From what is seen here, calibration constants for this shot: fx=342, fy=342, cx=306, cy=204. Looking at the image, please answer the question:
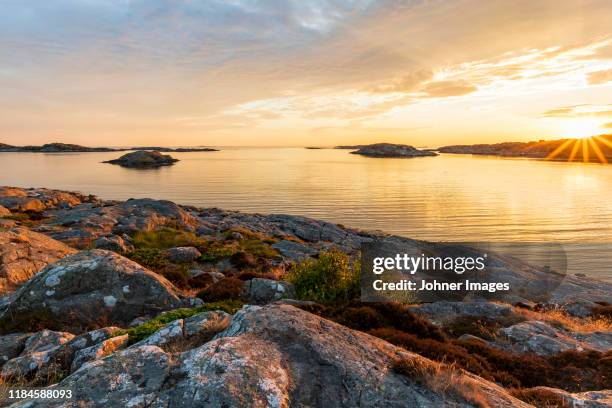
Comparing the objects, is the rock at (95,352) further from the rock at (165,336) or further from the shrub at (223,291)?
the shrub at (223,291)

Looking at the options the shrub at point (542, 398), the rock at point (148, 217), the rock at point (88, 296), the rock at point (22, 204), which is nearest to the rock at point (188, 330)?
the rock at point (88, 296)

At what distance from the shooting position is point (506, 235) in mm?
51438

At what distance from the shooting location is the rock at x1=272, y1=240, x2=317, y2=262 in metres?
32.8

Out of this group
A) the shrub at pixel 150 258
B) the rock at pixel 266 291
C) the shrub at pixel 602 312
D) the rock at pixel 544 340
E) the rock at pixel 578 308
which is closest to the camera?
the rock at pixel 544 340

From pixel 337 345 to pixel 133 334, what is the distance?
15.8 ft

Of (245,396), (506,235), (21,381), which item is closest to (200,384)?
(245,396)

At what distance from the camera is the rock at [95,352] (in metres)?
6.84

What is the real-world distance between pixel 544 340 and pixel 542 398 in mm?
7021

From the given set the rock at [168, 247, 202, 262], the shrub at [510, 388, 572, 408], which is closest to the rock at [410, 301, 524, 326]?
the shrub at [510, 388, 572, 408]

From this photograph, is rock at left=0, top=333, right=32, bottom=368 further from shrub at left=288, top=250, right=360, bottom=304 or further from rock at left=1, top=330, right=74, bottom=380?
shrub at left=288, top=250, right=360, bottom=304

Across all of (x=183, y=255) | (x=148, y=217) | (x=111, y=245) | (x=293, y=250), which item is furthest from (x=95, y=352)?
(x=148, y=217)

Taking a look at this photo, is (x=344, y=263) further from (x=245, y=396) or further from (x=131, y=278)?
(x=245, y=396)

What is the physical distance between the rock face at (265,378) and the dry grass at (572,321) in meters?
13.0

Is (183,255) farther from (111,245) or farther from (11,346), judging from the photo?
(11,346)
